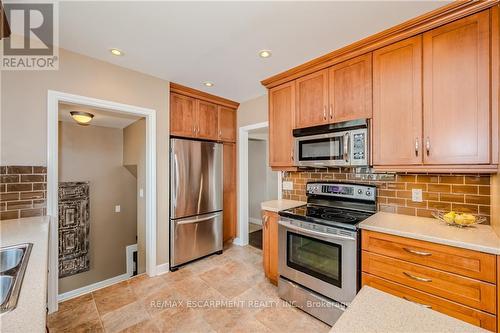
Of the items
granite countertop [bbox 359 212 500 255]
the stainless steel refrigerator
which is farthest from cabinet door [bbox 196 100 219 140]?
granite countertop [bbox 359 212 500 255]

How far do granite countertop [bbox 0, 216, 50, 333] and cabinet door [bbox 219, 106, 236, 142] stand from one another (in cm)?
249

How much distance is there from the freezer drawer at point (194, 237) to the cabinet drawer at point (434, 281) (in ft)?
6.96

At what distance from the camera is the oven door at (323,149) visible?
207cm

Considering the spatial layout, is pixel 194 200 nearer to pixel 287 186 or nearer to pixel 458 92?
pixel 287 186

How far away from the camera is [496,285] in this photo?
122 cm

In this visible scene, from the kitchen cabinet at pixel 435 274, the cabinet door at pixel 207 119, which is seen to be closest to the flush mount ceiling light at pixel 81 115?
the cabinet door at pixel 207 119

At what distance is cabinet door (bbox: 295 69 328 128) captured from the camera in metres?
2.26

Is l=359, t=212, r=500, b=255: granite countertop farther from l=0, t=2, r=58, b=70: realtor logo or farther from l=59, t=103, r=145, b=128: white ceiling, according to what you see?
l=59, t=103, r=145, b=128: white ceiling

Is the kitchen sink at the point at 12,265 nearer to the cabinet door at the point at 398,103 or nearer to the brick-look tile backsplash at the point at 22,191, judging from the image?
the brick-look tile backsplash at the point at 22,191

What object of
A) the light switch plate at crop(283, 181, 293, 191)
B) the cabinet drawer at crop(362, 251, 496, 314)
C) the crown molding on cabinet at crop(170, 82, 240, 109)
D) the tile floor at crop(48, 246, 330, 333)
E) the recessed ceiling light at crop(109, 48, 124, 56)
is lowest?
the tile floor at crop(48, 246, 330, 333)

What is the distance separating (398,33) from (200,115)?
2.51m

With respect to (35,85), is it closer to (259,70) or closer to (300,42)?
(259,70)

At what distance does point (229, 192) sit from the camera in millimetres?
3744

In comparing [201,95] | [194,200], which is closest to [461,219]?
[194,200]
